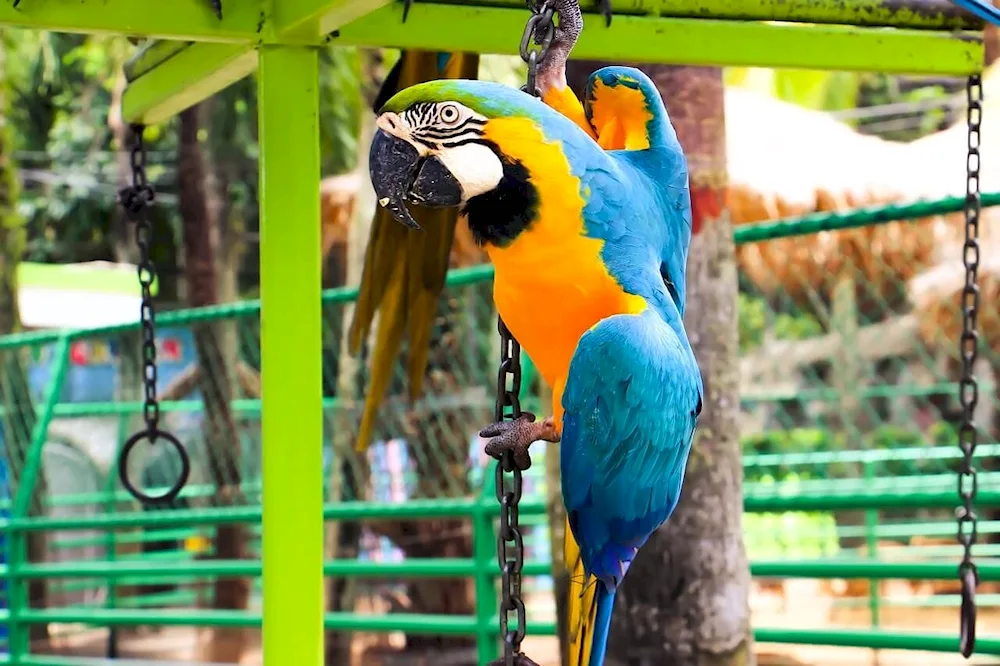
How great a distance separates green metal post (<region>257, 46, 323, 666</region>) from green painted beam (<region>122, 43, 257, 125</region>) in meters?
0.11

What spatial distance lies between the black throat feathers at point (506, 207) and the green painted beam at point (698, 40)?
779mm

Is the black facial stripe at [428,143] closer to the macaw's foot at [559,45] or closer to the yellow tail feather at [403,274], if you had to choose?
the macaw's foot at [559,45]

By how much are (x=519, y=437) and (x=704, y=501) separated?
3.21 ft

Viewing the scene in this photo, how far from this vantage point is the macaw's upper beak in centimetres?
80

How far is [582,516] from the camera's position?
845 mm

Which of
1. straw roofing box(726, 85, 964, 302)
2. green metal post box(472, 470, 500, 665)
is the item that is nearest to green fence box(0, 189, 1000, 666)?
green metal post box(472, 470, 500, 665)

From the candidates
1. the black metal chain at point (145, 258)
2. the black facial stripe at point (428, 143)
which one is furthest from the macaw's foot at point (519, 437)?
the black metal chain at point (145, 258)

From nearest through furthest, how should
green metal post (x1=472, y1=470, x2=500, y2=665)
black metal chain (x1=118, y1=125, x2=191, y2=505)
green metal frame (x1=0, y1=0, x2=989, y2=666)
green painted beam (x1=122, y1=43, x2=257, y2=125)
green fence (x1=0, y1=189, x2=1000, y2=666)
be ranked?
green metal frame (x1=0, y1=0, x2=989, y2=666) < green painted beam (x1=122, y1=43, x2=257, y2=125) < black metal chain (x1=118, y1=125, x2=191, y2=505) < green fence (x1=0, y1=189, x2=1000, y2=666) < green metal post (x1=472, y1=470, x2=500, y2=665)

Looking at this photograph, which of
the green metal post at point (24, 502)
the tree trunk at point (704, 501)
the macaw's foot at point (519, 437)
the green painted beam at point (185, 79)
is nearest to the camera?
the macaw's foot at point (519, 437)

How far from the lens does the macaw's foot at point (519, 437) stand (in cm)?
92

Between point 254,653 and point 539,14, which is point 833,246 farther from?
point 539,14

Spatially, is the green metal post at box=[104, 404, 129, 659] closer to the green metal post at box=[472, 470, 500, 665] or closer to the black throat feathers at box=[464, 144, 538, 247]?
the green metal post at box=[472, 470, 500, 665]

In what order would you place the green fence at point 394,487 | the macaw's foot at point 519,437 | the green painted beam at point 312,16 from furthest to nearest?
the green fence at point 394,487
the green painted beam at point 312,16
the macaw's foot at point 519,437

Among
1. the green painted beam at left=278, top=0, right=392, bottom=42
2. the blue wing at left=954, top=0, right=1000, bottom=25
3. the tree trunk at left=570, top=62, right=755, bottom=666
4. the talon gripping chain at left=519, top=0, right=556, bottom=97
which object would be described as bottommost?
the tree trunk at left=570, top=62, right=755, bottom=666
